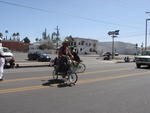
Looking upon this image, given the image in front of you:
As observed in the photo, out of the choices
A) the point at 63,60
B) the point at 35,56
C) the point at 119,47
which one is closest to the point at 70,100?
the point at 63,60

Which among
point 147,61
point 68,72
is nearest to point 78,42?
point 147,61

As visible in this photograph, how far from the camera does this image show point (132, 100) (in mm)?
8055

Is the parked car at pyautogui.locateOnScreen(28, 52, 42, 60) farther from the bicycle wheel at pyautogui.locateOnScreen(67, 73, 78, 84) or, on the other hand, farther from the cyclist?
the bicycle wheel at pyautogui.locateOnScreen(67, 73, 78, 84)

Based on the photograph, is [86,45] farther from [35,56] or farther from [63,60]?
[63,60]

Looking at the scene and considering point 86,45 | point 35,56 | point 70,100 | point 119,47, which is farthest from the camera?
point 119,47

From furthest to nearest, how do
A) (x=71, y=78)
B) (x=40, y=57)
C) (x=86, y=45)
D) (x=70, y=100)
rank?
1. (x=86, y=45)
2. (x=40, y=57)
3. (x=71, y=78)
4. (x=70, y=100)

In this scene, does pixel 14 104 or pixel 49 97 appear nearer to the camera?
pixel 14 104

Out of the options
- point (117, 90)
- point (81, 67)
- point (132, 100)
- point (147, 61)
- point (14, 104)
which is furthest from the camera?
point (147, 61)

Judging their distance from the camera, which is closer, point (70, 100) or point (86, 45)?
point (70, 100)

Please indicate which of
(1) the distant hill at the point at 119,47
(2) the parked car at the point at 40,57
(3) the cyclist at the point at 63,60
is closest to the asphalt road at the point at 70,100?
(3) the cyclist at the point at 63,60

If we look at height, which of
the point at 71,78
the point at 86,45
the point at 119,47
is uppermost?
the point at 86,45

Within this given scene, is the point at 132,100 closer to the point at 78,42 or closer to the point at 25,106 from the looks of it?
the point at 25,106

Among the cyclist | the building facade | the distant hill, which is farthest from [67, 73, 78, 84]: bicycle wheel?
the distant hill

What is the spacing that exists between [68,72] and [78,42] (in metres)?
98.6
